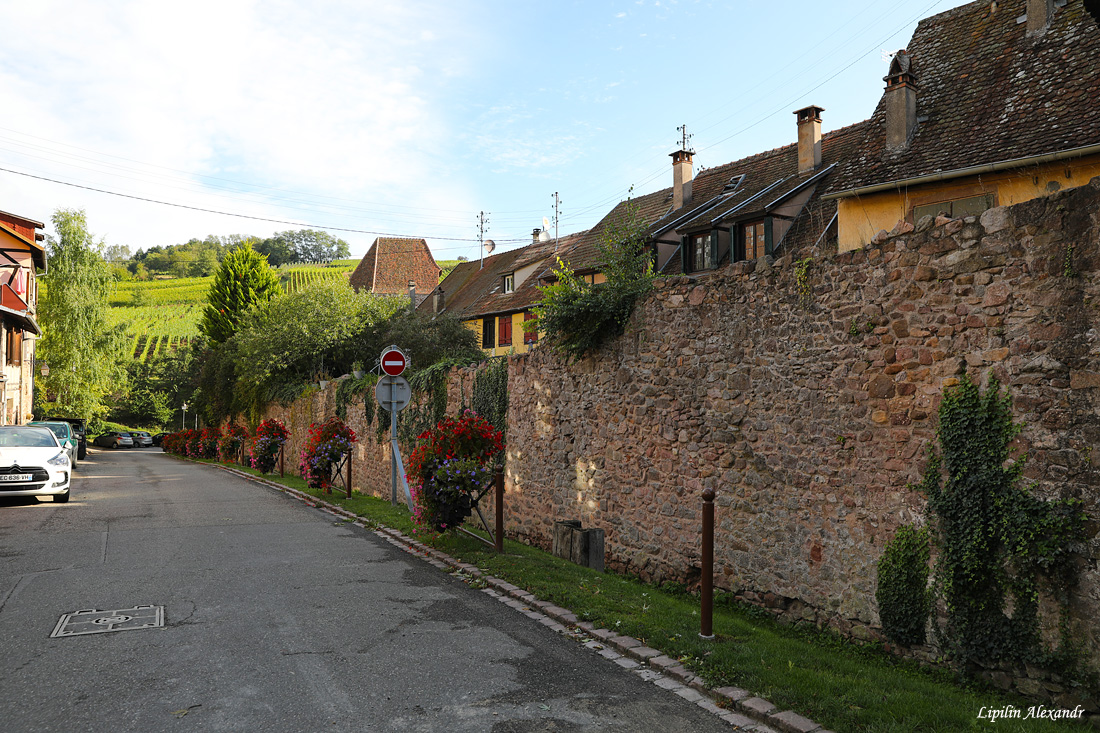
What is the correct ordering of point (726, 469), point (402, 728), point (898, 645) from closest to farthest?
point (402, 728) → point (898, 645) → point (726, 469)

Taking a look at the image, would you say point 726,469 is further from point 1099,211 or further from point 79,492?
point 79,492

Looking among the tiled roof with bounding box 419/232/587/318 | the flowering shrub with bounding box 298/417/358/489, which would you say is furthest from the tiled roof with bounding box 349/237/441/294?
the flowering shrub with bounding box 298/417/358/489

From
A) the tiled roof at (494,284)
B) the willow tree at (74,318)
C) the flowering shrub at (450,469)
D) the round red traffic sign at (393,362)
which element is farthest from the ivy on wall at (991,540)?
the willow tree at (74,318)

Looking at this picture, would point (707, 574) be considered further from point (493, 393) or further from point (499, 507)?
point (493, 393)

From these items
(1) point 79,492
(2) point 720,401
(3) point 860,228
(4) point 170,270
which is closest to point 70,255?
(1) point 79,492

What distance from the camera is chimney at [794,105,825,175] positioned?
2384 centimetres

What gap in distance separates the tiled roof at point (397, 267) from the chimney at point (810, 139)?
43791 mm

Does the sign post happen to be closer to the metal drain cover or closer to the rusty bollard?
the metal drain cover

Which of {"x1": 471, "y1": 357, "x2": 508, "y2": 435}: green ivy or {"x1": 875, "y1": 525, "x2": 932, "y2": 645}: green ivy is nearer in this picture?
{"x1": 875, "y1": 525, "x2": 932, "y2": 645}: green ivy

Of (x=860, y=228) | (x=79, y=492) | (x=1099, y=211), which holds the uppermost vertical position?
(x=860, y=228)

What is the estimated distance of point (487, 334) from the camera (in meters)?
40.0

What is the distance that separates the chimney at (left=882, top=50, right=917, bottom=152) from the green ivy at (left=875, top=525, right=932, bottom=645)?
513 inches

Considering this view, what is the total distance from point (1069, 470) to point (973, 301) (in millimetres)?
1397

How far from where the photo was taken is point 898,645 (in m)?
6.11
